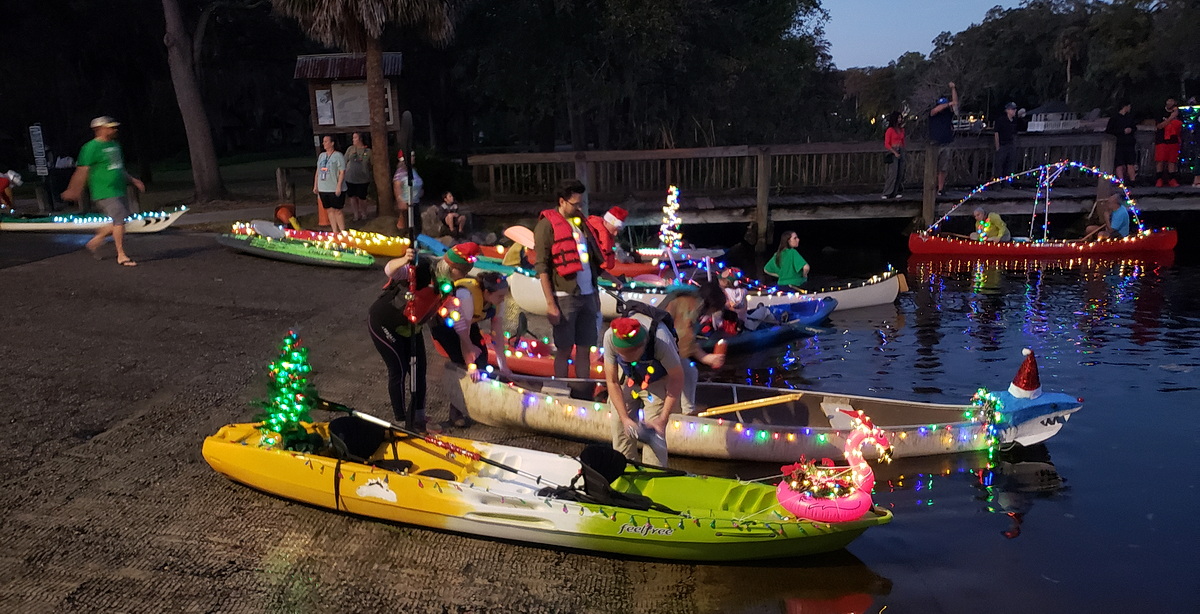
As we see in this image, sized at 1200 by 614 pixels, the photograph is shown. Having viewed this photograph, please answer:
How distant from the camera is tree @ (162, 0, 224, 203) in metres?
20.4

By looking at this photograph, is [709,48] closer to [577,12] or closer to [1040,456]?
[577,12]

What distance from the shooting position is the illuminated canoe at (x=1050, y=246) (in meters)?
18.6

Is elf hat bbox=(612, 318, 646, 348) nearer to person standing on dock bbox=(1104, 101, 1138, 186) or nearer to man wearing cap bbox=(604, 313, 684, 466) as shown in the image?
man wearing cap bbox=(604, 313, 684, 466)

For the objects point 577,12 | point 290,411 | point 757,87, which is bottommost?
point 290,411

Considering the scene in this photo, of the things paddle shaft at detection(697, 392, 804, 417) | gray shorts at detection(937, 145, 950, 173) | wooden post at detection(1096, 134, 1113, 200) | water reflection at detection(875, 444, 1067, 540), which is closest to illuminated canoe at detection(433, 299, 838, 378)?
paddle shaft at detection(697, 392, 804, 417)

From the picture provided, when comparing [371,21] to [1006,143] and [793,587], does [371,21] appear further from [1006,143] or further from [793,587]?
[1006,143]

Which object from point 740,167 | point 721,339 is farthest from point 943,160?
point 721,339

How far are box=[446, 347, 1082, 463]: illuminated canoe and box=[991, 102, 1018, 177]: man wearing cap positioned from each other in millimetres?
13804

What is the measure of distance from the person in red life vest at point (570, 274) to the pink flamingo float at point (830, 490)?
9.43 ft

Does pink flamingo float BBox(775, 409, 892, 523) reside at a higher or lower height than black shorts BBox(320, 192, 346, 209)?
lower

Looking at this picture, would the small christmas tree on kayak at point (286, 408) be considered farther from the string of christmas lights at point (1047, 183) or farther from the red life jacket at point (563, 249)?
the string of christmas lights at point (1047, 183)

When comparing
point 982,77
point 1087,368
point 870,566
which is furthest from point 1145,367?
point 982,77

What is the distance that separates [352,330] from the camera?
1126 cm

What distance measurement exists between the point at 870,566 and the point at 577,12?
20.0 m
